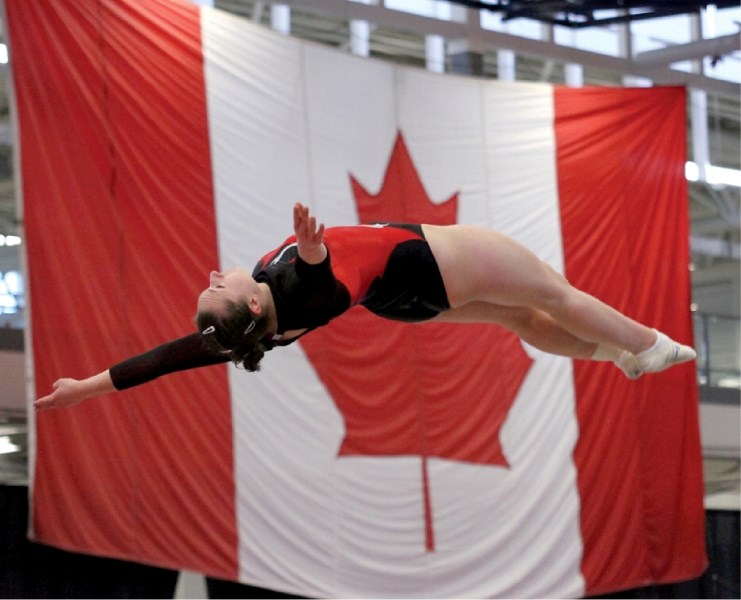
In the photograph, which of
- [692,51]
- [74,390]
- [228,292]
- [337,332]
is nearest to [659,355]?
[228,292]

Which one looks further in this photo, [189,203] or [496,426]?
[496,426]

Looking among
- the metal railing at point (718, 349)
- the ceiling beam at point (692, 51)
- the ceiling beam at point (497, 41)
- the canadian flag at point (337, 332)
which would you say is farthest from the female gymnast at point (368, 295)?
the metal railing at point (718, 349)

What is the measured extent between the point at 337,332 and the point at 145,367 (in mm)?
3017

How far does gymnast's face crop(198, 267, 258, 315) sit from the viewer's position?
284 cm

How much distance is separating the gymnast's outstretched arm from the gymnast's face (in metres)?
0.13

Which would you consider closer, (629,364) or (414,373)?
(629,364)

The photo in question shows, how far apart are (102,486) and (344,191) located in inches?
83.7

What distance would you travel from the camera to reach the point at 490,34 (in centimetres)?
750

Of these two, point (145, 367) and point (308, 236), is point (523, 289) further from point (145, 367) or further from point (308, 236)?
point (145, 367)

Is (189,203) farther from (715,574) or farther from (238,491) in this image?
(715,574)

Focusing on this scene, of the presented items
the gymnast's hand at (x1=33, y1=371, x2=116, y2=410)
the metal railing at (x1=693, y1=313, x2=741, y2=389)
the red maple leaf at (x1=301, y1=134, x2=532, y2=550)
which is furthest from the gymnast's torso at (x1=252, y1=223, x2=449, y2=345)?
the metal railing at (x1=693, y1=313, x2=741, y2=389)

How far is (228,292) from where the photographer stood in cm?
285

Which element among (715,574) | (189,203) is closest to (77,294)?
(189,203)

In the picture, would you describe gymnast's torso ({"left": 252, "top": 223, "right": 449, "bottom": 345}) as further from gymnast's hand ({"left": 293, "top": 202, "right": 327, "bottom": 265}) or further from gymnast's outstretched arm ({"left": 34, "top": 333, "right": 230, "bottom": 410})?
gymnast's outstretched arm ({"left": 34, "top": 333, "right": 230, "bottom": 410})
